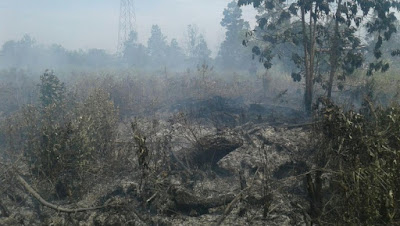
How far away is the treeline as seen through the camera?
50250mm

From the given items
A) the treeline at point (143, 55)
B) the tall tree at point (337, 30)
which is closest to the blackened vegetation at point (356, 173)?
the tall tree at point (337, 30)

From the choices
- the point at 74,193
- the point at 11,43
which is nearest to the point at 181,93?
the point at 74,193

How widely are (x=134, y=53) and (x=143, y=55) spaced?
176 inches

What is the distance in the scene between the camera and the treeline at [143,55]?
1978 inches

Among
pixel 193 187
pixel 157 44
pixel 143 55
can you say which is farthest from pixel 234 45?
pixel 193 187

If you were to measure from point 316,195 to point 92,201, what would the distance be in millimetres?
4821

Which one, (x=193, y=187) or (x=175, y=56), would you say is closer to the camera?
(x=193, y=187)

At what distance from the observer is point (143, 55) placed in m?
68.2

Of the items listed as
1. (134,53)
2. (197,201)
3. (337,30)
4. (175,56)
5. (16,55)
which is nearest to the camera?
(197,201)

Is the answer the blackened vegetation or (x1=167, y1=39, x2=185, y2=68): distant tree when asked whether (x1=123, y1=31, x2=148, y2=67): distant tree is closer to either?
(x1=167, y1=39, x2=185, y2=68): distant tree

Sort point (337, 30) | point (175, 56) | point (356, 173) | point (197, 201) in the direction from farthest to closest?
point (175, 56)
point (337, 30)
point (197, 201)
point (356, 173)

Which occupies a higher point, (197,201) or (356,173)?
(356,173)

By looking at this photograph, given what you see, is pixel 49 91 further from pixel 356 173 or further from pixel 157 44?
pixel 157 44

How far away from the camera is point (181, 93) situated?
2328 centimetres
